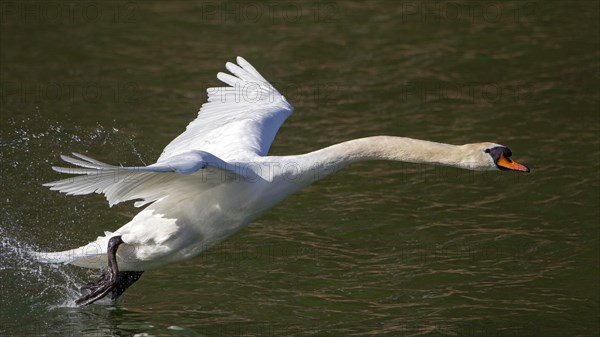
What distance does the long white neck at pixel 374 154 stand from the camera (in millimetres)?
8797

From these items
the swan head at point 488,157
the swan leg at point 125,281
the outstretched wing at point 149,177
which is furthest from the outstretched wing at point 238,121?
the swan head at point 488,157

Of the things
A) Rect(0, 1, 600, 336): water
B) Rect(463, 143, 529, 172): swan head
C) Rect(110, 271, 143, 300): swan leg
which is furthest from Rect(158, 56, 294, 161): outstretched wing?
Rect(463, 143, 529, 172): swan head

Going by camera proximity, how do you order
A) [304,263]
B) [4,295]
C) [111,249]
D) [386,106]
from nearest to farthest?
[111,249]
[4,295]
[304,263]
[386,106]

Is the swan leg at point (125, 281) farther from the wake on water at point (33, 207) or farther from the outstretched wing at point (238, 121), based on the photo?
the outstretched wing at point (238, 121)

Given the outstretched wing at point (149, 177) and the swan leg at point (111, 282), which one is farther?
the swan leg at point (111, 282)

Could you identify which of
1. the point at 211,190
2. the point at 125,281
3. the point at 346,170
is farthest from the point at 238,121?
the point at 346,170

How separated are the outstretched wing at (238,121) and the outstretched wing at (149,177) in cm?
58

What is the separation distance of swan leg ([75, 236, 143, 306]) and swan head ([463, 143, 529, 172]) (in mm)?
2892

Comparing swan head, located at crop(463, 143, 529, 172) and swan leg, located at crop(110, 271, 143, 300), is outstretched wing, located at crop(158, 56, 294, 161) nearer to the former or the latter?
swan leg, located at crop(110, 271, 143, 300)

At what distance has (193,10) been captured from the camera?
18000mm

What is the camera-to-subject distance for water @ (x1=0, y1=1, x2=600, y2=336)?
32.5ft

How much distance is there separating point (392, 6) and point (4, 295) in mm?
9870

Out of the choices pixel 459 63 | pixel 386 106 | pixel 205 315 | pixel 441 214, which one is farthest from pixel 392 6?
pixel 205 315

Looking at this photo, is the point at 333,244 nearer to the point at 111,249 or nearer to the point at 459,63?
the point at 111,249
